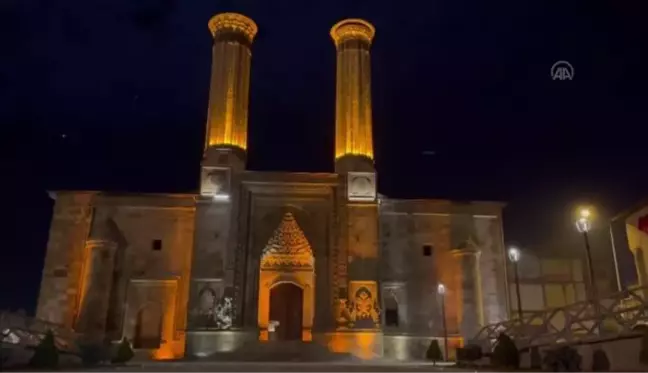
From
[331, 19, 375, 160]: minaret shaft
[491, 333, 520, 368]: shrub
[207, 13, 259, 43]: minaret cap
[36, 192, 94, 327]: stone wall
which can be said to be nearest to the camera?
[491, 333, 520, 368]: shrub

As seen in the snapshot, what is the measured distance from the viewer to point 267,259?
81.1 ft

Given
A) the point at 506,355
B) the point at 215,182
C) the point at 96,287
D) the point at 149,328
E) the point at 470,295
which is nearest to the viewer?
the point at 506,355

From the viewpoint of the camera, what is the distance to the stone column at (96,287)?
2241 centimetres

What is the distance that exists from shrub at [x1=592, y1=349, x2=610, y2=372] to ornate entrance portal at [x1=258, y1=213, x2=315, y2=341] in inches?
563

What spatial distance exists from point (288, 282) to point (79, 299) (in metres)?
8.74

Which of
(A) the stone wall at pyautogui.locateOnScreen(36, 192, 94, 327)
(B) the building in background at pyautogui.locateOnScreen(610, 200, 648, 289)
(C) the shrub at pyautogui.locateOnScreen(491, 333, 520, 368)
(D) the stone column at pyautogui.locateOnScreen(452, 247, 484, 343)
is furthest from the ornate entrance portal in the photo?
(B) the building in background at pyautogui.locateOnScreen(610, 200, 648, 289)

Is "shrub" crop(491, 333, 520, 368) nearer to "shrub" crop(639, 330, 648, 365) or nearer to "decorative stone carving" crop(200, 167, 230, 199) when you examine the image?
"shrub" crop(639, 330, 648, 365)

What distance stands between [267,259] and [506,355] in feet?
44.1

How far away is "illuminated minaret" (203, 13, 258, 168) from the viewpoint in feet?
83.1

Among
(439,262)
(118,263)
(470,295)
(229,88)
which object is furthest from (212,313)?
(470,295)

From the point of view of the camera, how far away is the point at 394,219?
25578 mm

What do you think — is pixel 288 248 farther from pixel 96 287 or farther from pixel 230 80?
pixel 230 80

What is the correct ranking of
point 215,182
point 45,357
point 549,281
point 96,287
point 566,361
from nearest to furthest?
point 566,361 → point 45,357 → point 96,287 → point 215,182 → point 549,281

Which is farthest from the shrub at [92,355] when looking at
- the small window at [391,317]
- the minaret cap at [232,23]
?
the minaret cap at [232,23]
